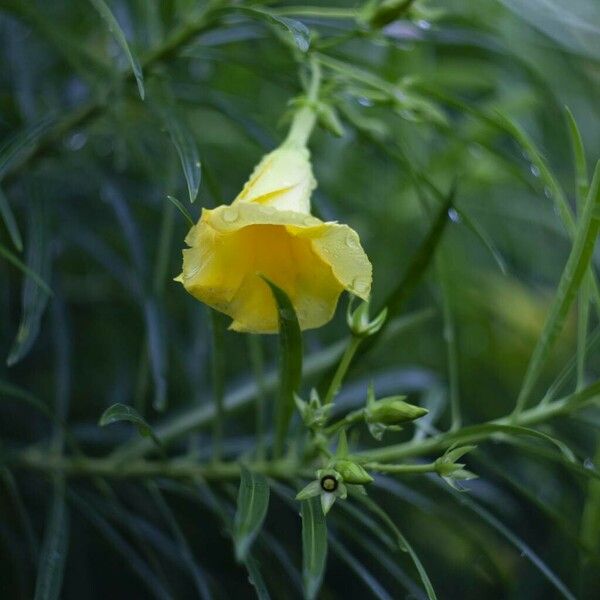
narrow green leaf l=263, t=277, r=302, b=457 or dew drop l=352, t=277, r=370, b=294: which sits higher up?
dew drop l=352, t=277, r=370, b=294

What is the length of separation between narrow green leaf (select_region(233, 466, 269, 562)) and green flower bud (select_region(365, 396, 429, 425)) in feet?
0.26

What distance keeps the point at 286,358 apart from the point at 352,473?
3.5 inches

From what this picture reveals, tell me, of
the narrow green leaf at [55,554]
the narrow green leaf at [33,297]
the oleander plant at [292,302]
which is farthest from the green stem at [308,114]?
the narrow green leaf at [55,554]

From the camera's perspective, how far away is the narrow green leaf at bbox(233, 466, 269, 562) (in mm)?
449

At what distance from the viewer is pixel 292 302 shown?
0.56 m

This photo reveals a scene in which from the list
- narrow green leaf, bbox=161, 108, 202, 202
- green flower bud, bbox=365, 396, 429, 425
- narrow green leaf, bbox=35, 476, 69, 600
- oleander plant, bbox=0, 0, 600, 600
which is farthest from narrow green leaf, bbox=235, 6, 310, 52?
narrow green leaf, bbox=35, 476, 69, 600

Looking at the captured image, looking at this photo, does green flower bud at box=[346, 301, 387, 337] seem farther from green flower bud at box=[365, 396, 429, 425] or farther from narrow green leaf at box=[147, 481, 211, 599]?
narrow green leaf at box=[147, 481, 211, 599]

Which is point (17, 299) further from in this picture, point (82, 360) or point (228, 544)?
point (228, 544)

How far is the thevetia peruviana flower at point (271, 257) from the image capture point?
53 cm

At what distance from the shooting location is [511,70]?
114cm

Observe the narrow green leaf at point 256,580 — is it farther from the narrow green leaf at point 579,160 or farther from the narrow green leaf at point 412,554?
the narrow green leaf at point 579,160

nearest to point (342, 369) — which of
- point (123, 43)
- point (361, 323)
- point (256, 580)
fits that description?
point (361, 323)

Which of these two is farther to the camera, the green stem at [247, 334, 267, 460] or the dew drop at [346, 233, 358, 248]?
the green stem at [247, 334, 267, 460]

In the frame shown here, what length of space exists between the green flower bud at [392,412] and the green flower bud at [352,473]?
0.03 m
